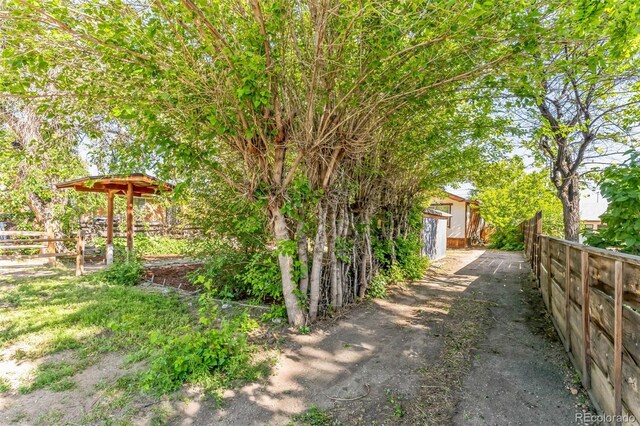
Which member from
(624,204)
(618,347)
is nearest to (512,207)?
(624,204)

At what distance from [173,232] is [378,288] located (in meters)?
9.56

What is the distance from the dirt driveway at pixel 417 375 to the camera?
2523 millimetres

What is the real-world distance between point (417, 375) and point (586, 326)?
1.51 m

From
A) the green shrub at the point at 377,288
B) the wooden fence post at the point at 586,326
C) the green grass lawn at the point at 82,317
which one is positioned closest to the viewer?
the wooden fence post at the point at 586,326

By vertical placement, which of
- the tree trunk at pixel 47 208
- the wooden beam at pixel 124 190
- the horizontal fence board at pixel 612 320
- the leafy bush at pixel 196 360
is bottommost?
the leafy bush at pixel 196 360

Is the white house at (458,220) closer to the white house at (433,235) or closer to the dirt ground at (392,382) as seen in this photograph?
the white house at (433,235)

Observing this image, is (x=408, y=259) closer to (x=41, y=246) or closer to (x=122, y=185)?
(x=122, y=185)

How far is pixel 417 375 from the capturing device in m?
3.11

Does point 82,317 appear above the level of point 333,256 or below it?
below

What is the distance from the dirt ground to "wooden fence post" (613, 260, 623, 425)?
567 millimetres

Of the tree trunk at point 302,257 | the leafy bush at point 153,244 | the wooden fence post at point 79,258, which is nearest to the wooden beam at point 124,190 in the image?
the wooden fence post at point 79,258

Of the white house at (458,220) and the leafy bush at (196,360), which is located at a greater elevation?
the white house at (458,220)

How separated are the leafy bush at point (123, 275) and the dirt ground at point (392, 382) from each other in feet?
12.0

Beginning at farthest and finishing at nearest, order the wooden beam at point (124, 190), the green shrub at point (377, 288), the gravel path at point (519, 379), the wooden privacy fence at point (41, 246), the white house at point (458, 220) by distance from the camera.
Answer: the white house at point (458, 220) → the wooden beam at point (124, 190) → the wooden privacy fence at point (41, 246) → the green shrub at point (377, 288) → the gravel path at point (519, 379)
